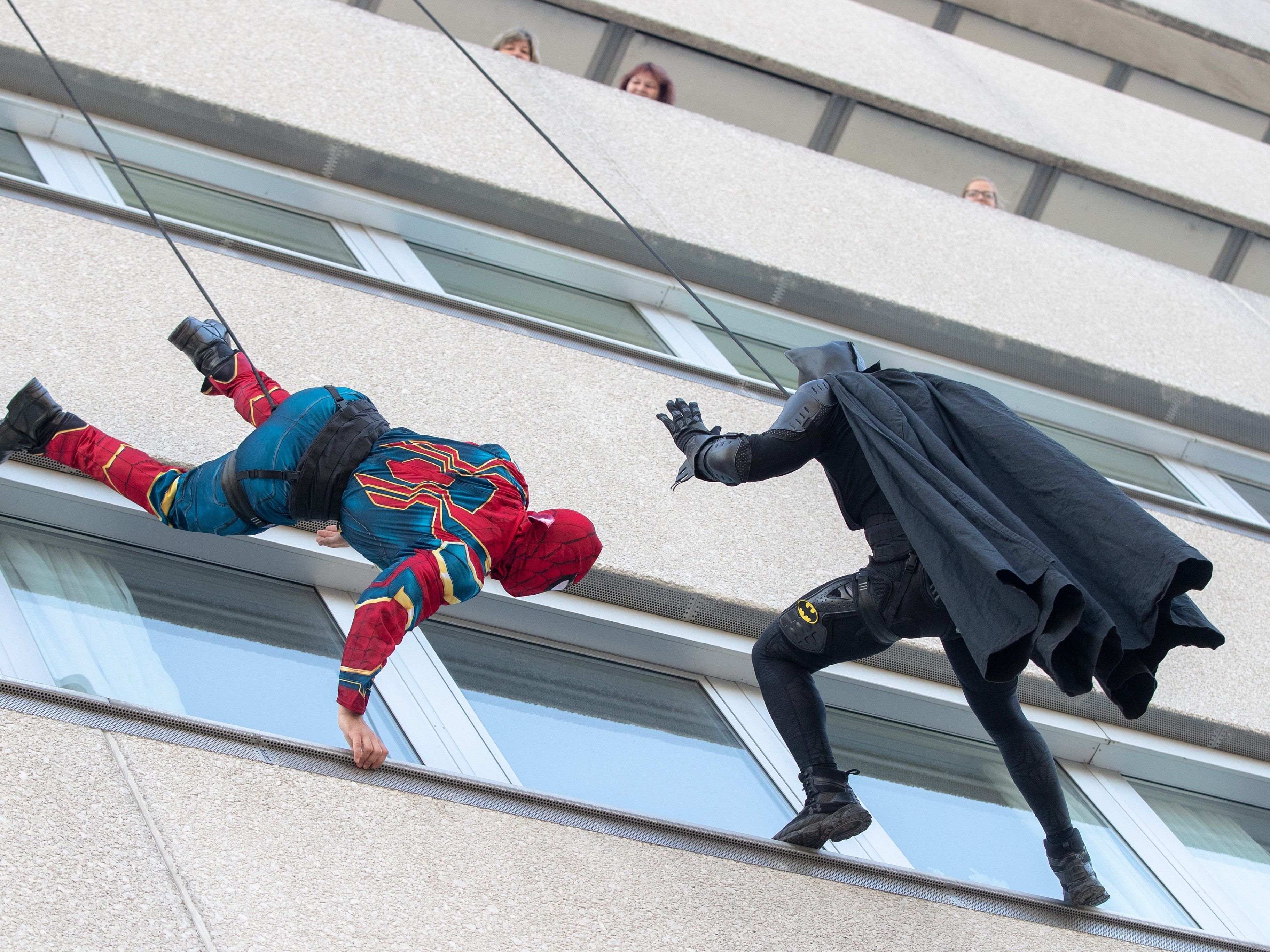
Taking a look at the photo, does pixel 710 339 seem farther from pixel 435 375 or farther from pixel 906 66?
pixel 906 66

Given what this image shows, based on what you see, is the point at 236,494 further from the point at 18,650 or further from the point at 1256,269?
the point at 1256,269

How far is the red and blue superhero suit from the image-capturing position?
2564mm

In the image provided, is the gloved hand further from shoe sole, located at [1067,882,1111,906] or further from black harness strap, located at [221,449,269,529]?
shoe sole, located at [1067,882,1111,906]

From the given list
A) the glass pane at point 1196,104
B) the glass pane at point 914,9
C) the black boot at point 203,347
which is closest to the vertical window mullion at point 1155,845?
the black boot at point 203,347

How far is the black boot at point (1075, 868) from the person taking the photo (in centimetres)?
289

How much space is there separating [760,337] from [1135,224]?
8.79 ft

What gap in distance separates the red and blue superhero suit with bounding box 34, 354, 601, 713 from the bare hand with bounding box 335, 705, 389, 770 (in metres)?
0.21

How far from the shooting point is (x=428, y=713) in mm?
2787

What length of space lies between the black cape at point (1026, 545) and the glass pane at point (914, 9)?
539 cm

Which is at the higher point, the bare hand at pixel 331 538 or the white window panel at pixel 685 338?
the white window panel at pixel 685 338

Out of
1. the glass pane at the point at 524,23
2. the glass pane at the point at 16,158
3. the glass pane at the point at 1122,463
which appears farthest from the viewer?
the glass pane at the point at 524,23

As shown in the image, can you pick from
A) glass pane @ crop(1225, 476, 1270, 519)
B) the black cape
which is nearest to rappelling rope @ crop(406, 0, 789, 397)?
the black cape

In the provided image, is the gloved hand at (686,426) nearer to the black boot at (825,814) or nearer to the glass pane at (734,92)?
the black boot at (825,814)

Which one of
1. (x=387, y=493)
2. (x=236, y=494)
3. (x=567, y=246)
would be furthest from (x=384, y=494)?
(x=567, y=246)
